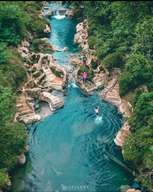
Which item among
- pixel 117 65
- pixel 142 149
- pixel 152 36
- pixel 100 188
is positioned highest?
pixel 152 36

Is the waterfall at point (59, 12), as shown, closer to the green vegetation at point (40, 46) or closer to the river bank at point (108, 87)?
the green vegetation at point (40, 46)

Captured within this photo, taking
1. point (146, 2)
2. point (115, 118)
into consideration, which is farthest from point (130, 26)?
point (115, 118)

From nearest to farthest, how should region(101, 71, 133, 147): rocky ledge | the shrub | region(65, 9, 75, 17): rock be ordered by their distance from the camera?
region(101, 71, 133, 147): rocky ledge, the shrub, region(65, 9, 75, 17): rock

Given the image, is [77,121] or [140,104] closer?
[140,104]

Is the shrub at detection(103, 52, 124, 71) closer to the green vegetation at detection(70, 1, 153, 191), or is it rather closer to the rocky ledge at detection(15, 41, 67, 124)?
the green vegetation at detection(70, 1, 153, 191)

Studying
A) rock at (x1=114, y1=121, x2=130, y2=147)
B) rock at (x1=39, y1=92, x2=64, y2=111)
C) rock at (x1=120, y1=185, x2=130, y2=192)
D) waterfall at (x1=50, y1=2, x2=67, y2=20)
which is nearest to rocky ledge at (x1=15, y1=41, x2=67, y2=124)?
rock at (x1=39, y1=92, x2=64, y2=111)

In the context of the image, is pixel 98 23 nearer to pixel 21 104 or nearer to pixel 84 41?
pixel 84 41

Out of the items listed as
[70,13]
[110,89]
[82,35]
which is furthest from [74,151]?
[70,13]

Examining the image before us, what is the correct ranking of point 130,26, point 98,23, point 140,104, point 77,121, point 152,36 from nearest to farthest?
1. point 140,104
2. point 77,121
3. point 152,36
4. point 130,26
5. point 98,23
